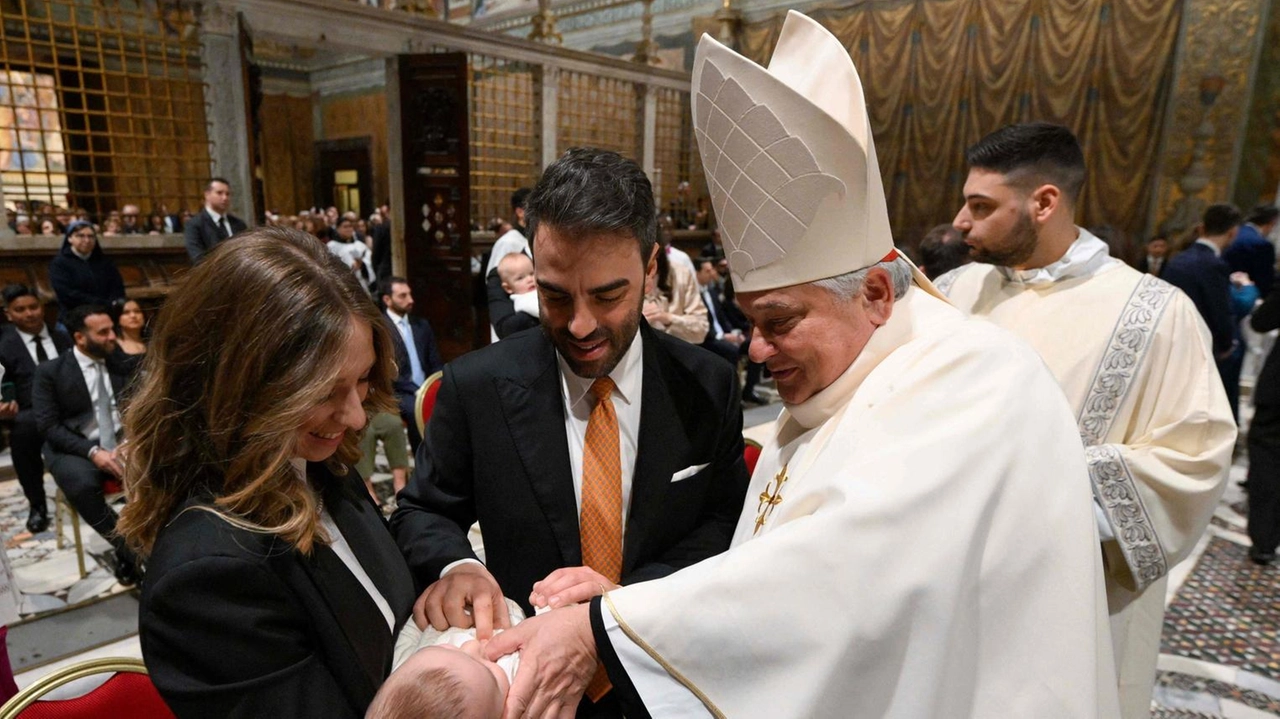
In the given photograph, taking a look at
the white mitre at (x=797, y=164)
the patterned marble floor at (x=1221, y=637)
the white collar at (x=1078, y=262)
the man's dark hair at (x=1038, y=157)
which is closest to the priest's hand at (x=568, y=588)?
the white mitre at (x=797, y=164)

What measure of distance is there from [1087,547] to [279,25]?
7672 mm

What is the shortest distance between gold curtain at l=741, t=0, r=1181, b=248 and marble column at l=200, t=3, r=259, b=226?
7.34 metres

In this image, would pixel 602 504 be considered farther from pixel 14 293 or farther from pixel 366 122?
pixel 366 122

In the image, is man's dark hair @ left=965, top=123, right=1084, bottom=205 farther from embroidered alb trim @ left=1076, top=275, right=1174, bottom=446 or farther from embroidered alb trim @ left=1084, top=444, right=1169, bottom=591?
embroidered alb trim @ left=1084, top=444, right=1169, bottom=591

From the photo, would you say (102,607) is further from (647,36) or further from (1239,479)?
(647,36)

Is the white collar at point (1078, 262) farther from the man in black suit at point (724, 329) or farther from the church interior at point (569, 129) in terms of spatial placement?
the man in black suit at point (724, 329)

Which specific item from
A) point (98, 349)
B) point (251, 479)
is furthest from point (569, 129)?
point (251, 479)

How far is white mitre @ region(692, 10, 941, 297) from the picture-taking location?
115cm

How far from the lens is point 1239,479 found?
4.97 m

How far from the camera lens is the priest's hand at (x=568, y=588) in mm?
1185

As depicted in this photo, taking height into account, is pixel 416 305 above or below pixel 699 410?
below

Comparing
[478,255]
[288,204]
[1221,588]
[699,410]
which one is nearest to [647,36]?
[478,255]

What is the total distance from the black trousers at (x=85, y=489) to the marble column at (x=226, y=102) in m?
3.25

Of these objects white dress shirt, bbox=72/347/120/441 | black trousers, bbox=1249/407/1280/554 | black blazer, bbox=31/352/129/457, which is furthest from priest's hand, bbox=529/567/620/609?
black trousers, bbox=1249/407/1280/554
